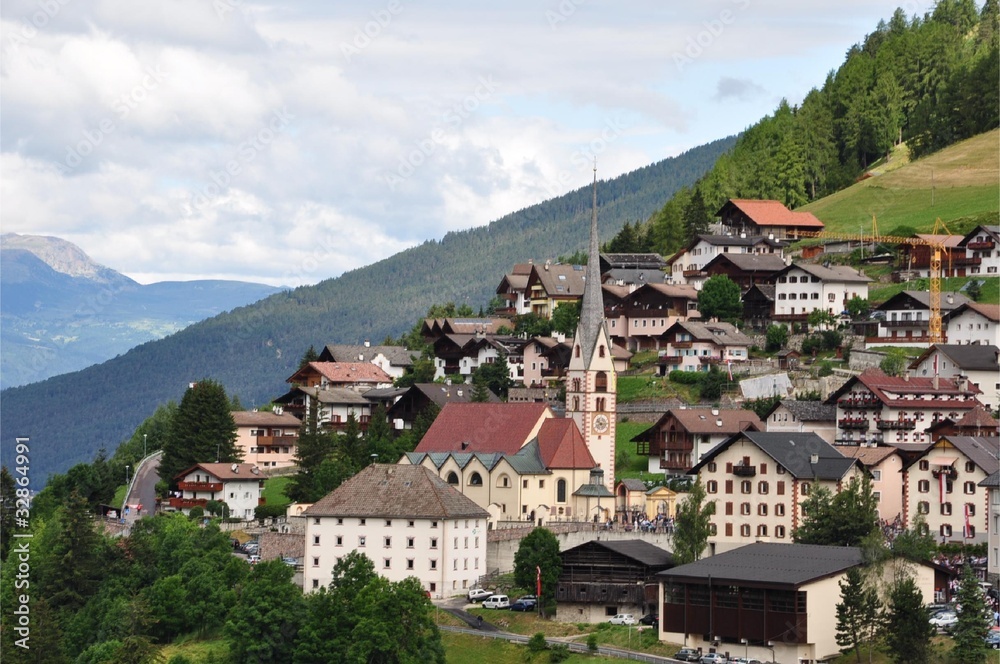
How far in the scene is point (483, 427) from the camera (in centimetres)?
11419

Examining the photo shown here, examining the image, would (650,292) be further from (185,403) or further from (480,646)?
(480,646)

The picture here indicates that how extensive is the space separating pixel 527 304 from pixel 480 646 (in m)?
89.6

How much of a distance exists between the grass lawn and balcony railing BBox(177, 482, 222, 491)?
3719 mm

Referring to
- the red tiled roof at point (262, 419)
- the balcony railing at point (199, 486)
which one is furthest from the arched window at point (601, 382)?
the red tiled roof at point (262, 419)

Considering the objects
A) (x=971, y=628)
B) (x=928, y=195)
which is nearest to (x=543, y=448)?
(x=971, y=628)

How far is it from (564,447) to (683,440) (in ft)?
31.3

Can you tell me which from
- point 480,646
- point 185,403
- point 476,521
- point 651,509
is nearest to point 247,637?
point 480,646

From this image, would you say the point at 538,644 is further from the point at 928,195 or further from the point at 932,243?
the point at 928,195

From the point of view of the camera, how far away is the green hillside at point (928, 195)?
16688 cm

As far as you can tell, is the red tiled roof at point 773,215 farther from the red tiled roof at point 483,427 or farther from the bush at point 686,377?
the red tiled roof at point 483,427

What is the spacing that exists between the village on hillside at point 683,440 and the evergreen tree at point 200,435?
7.93ft

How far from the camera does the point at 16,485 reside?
12450 centimetres

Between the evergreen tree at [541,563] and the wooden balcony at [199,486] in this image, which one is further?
the wooden balcony at [199,486]

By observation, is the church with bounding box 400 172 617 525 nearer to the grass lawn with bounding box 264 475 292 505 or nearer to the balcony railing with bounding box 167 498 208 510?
the grass lawn with bounding box 264 475 292 505
